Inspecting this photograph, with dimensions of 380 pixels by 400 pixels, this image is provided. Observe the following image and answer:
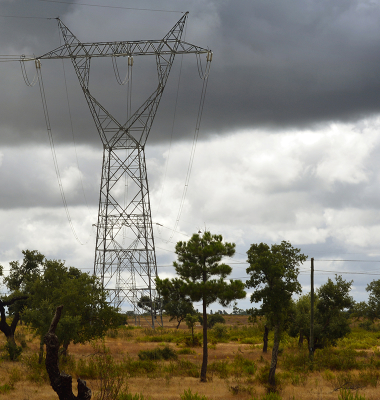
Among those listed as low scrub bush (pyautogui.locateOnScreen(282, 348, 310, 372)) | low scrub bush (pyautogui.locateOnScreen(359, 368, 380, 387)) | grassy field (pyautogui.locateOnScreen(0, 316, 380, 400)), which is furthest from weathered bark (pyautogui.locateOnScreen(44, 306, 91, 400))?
low scrub bush (pyautogui.locateOnScreen(282, 348, 310, 372))

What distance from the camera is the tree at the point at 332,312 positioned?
43.4m

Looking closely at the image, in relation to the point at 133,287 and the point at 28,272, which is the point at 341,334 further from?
the point at 28,272

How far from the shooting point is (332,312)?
44.0m

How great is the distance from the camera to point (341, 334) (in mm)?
43594

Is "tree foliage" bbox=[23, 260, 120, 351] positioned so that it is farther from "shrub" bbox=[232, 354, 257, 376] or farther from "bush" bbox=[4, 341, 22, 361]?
"shrub" bbox=[232, 354, 257, 376]

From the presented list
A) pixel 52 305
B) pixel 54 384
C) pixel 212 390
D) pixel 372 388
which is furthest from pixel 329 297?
pixel 54 384

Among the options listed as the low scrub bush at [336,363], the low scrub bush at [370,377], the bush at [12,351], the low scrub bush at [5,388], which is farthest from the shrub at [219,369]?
the bush at [12,351]

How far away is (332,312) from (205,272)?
18.7m

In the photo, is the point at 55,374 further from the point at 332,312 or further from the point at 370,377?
the point at 332,312

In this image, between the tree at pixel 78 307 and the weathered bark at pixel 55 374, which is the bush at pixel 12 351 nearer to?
the tree at pixel 78 307

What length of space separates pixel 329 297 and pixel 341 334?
3.49 m

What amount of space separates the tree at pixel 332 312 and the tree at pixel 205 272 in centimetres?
1690

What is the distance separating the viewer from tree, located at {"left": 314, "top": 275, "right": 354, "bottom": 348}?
4341 cm

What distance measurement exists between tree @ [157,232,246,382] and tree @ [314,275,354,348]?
665 inches
